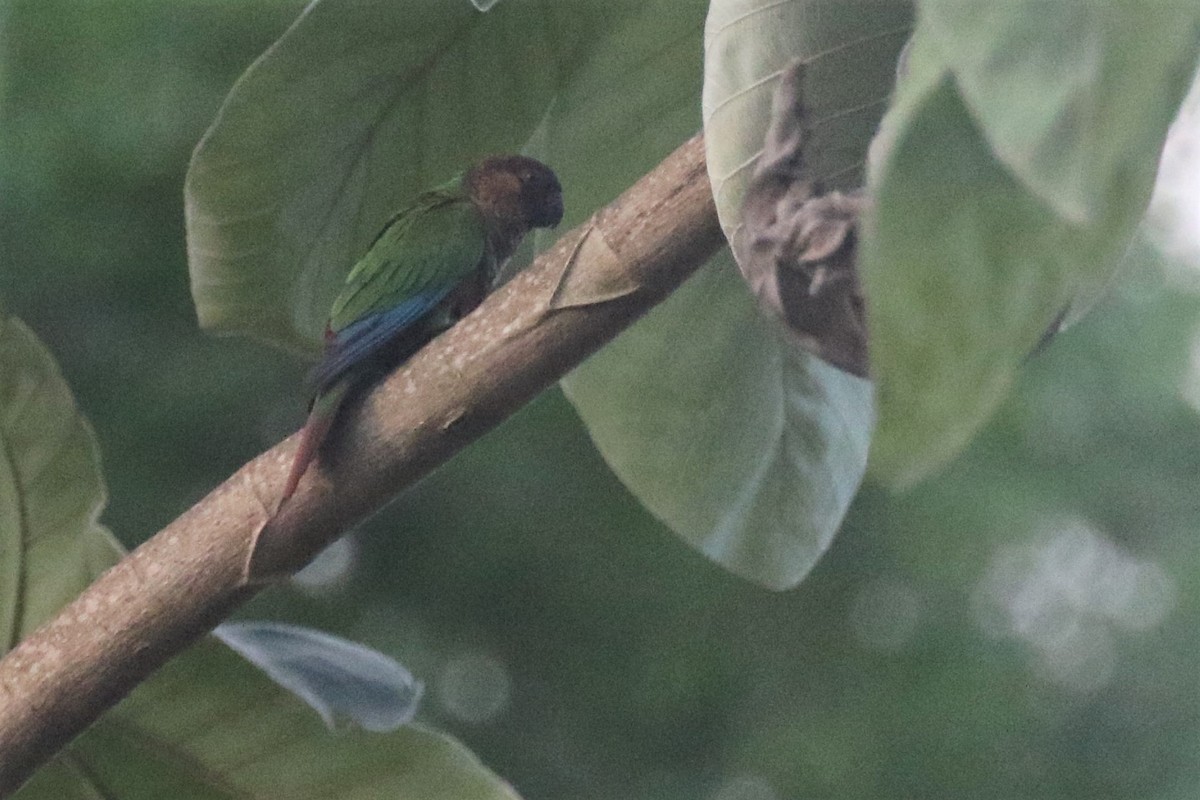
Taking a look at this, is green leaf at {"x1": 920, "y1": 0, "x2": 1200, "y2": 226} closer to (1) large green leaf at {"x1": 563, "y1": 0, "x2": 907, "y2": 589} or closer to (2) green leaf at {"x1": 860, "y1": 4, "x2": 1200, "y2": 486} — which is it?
(2) green leaf at {"x1": 860, "y1": 4, "x2": 1200, "y2": 486}

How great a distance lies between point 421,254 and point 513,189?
40 millimetres

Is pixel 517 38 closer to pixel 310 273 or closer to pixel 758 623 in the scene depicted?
pixel 310 273

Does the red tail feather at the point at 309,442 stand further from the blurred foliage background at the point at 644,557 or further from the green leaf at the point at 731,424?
the blurred foliage background at the point at 644,557

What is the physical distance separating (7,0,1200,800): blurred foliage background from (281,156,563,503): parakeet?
0.14m

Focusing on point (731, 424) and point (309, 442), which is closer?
point (309, 442)

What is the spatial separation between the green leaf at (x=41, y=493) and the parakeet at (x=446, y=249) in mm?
105

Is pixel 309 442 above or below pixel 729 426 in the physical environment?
above

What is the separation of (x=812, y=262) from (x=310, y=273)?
261mm

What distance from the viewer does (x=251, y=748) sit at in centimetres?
50

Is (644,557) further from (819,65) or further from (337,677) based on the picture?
(819,65)

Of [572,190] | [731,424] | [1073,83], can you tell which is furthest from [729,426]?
[1073,83]

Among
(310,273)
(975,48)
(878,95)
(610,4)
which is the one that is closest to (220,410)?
(310,273)

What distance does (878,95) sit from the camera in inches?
15.5

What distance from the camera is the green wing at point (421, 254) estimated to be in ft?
1.60
